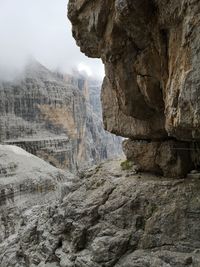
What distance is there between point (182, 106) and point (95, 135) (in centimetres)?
10147

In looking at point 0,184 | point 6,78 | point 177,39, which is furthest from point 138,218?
point 6,78

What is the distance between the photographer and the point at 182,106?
9.60 meters

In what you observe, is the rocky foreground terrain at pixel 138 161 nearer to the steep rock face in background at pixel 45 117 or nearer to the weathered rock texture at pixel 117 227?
the weathered rock texture at pixel 117 227

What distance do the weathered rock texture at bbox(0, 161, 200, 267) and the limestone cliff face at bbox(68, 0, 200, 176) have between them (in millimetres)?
1531

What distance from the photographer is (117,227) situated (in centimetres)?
1400

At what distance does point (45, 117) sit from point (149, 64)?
232 ft

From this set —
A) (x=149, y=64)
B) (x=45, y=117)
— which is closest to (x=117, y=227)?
(x=149, y=64)

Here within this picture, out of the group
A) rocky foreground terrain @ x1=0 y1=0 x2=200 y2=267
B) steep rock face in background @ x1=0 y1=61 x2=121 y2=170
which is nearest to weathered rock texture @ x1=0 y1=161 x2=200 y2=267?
rocky foreground terrain @ x1=0 y1=0 x2=200 y2=267

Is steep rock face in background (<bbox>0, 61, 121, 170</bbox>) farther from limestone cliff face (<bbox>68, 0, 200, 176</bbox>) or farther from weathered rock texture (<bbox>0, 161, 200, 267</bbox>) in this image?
limestone cliff face (<bbox>68, 0, 200, 176</bbox>)

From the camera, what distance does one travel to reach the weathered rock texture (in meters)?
12.2

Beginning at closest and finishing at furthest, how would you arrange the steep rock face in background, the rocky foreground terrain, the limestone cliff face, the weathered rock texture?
the limestone cliff face → the rocky foreground terrain → the weathered rock texture → the steep rock face in background

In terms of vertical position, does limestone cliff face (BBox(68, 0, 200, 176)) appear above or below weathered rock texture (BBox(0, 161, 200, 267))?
above

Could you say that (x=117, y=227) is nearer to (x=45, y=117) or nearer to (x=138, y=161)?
(x=138, y=161)

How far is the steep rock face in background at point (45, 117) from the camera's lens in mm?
73000
